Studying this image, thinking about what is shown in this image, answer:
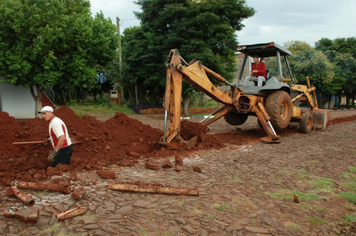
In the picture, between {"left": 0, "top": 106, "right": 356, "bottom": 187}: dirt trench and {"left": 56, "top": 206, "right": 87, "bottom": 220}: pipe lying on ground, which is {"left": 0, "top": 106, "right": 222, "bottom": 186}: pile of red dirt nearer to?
{"left": 0, "top": 106, "right": 356, "bottom": 187}: dirt trench

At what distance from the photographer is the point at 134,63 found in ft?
71.2

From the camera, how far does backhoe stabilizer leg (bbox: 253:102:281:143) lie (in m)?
9.18

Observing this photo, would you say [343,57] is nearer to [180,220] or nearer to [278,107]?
[278,107]

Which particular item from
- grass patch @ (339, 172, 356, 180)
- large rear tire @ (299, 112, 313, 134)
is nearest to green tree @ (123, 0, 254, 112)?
large rear tire @ (299, 112, 313, 134)

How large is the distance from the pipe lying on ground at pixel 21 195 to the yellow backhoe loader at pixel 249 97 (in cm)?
371

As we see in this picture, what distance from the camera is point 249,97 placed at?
941cm

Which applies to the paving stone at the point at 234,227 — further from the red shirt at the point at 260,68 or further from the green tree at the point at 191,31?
the green tree at the point at 191,31

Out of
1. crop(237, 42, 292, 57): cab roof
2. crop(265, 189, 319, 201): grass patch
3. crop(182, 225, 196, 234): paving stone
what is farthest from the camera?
crop(237, 42, 292, 57): cab roof

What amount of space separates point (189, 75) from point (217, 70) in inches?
416

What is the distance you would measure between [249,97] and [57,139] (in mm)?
5979

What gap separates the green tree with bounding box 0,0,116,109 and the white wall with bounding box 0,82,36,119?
152 inches

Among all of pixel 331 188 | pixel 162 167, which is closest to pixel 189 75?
pixel 162 167

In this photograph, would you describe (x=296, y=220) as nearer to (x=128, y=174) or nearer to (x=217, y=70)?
(x=128, y=174)

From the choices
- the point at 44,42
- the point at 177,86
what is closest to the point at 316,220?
the point at 177,86
